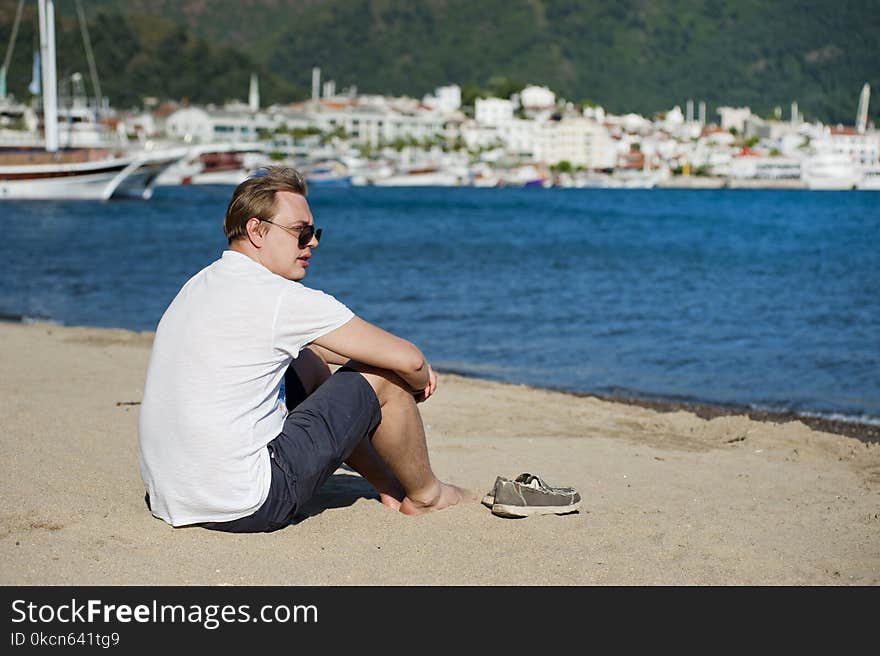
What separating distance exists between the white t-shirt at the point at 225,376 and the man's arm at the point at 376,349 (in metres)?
0.04

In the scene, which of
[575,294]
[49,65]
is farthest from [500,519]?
[49,65]

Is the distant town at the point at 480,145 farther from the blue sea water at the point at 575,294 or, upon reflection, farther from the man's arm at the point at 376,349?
the man's arm at the point at 376,349

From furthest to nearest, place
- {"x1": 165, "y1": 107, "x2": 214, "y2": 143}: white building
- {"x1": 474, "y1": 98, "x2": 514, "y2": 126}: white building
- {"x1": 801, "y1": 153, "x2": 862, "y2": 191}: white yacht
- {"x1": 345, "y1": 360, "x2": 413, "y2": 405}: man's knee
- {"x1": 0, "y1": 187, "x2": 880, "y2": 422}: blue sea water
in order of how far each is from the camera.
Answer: {"x1": 474, "y1": 98, "x2": 514, "y2": 126}: white building < {"x1": 165, "y1": 107, "x2": 214, "y2": 143}: white building < {"x1": 801, "y1": 153, "x2": 862, "y2": 191}: white yacht < {"x1": 0, "y1": 187, "x2": 880, "y2": 422}: blue sea water < {"x1": 345, "y1": 360, "x2": 413, "y2": 405}: man's knee

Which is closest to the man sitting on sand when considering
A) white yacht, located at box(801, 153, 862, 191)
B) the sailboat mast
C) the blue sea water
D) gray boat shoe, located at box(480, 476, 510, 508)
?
gray boat shoe, located at box(480, 476, 510, 508)

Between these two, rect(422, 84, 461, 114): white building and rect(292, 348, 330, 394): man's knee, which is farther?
rect(422, 84, 461, 114): white building

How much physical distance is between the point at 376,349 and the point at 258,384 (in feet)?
1.18

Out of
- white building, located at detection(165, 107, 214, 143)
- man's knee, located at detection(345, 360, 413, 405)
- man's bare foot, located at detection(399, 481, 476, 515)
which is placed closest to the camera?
man's knee, located at detection(345, 360, 413, 405)

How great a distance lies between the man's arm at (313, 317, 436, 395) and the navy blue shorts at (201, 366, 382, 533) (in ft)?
0.41

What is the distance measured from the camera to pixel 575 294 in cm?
1667

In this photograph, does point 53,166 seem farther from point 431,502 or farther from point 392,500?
point 431,502

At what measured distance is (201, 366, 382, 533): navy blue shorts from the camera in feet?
11.2

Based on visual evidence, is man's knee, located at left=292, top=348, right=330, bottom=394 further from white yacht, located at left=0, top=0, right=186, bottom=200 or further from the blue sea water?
white yacht, located at left=0, top=0, right=186, bottom=200
